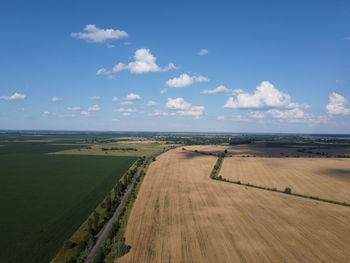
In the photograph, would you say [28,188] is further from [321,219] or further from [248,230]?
[321,219]

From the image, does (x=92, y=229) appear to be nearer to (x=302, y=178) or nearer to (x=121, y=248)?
(x=121, y=248)

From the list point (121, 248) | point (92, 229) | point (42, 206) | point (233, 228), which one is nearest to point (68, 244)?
point (92, 229)

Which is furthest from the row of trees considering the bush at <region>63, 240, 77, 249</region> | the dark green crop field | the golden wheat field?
the golden wheat field

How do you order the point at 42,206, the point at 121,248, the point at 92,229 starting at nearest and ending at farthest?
the point at 121,248 < the point at 92,229 < the point at 42,206

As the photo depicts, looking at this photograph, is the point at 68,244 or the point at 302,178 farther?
the point at 302,178

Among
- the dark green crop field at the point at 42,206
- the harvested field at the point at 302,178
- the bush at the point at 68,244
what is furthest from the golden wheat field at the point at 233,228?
the dark green crop field at the point at 42,206

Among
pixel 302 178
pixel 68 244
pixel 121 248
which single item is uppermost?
pixel 302 178

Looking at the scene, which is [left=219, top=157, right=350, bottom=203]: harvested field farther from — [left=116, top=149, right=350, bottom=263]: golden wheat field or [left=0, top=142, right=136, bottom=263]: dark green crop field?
[left=0, top=142, right=136, bottom=263]: dark green crop field

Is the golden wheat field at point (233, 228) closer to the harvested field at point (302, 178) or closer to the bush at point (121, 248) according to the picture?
the bush at point (121, 248)

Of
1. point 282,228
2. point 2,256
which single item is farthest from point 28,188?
point 282,228
